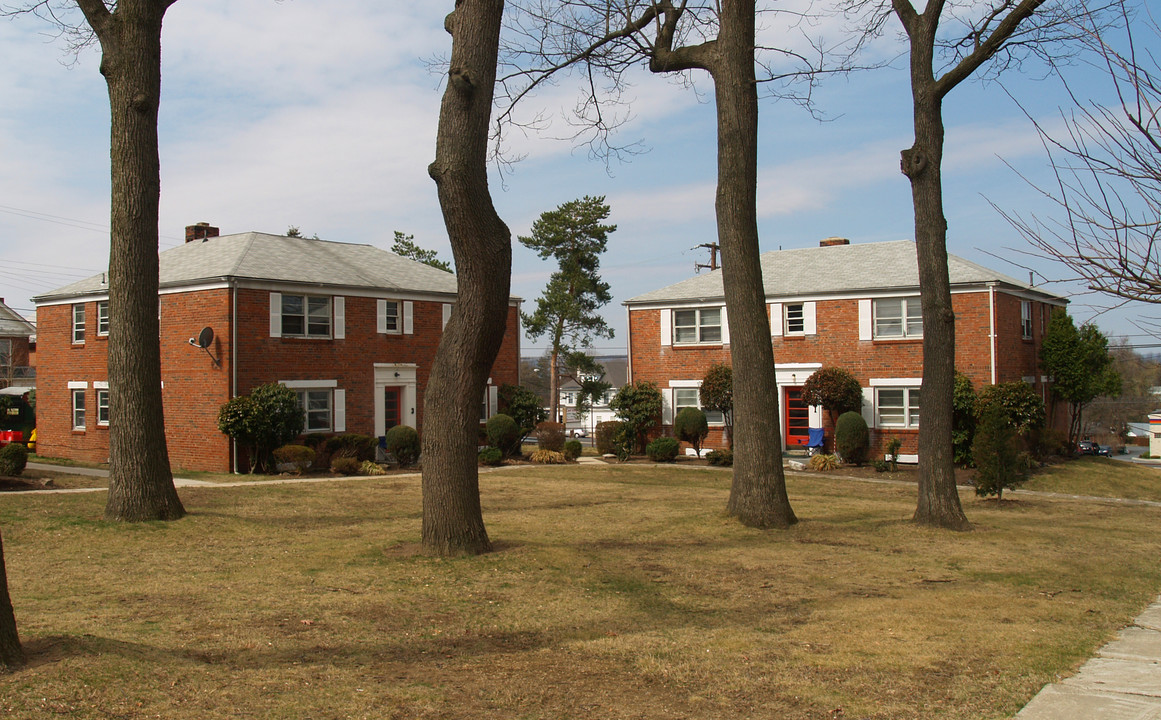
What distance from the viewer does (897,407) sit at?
26.9 metres

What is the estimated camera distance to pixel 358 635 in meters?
6.63

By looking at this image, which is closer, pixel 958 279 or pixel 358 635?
pixel 358 635

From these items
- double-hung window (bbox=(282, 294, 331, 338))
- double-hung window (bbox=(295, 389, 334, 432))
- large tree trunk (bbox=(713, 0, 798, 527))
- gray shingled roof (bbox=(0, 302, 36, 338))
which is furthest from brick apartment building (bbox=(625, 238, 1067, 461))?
gray shingled roof (bbox=(0, 302, 36, 338))

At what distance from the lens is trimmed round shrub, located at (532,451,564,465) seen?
88.4 feet

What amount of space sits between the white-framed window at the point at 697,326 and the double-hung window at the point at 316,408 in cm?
1178

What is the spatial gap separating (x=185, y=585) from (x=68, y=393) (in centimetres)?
2273

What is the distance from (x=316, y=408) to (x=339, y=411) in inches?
24.4

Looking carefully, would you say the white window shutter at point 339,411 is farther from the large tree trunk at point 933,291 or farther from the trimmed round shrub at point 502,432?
the large tree trunk at point 933,291

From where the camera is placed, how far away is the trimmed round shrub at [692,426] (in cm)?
2853

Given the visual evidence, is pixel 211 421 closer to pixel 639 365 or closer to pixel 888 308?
pixel 639 365

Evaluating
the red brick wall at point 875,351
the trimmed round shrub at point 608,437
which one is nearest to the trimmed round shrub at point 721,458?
the red brick wall at point 875,351

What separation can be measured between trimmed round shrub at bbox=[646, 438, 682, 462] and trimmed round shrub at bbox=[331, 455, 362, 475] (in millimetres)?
9289

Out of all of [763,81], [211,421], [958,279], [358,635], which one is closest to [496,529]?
[358,635]

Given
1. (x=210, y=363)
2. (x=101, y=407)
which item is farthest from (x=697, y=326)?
(x=101, y=407)
